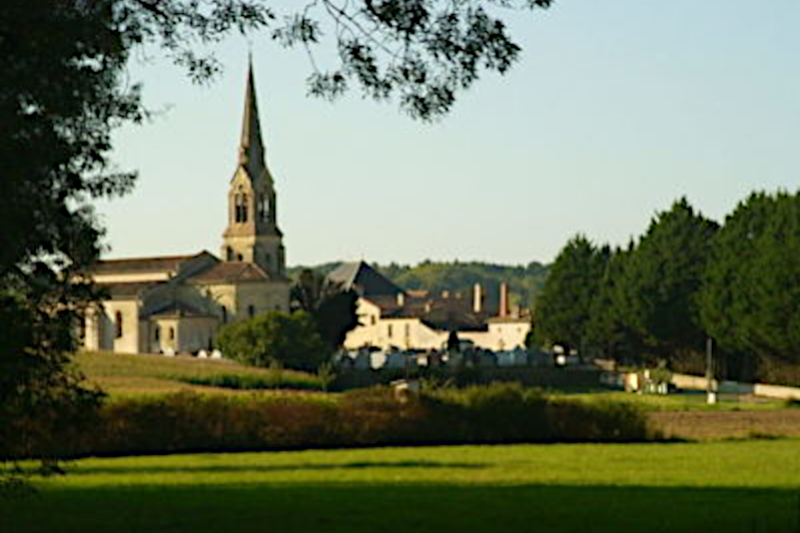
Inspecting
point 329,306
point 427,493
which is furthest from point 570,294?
point 427,493

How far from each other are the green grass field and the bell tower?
123 m

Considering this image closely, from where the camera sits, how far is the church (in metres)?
158

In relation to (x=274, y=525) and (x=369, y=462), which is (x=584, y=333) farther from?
(x=274, y=525)

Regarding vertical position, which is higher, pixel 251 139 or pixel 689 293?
pixel 251 139

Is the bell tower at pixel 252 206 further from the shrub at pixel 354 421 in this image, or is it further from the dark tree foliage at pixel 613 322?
the shrub at pixel 354 421

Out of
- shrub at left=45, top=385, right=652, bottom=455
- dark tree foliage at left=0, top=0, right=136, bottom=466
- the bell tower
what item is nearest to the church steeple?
the bell tower

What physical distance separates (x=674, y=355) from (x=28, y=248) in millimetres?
103714

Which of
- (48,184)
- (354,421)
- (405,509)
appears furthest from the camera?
(354,421)

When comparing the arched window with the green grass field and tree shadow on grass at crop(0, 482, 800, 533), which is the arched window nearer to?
the green grass field

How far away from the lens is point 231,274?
16350 centimetres

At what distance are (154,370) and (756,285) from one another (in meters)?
35.0

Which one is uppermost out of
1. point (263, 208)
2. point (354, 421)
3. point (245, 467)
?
point (263, 208)

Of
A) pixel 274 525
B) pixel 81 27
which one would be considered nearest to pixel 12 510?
pixel 274 525

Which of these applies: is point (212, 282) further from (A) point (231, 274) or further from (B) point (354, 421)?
(B) point (354, 421)
